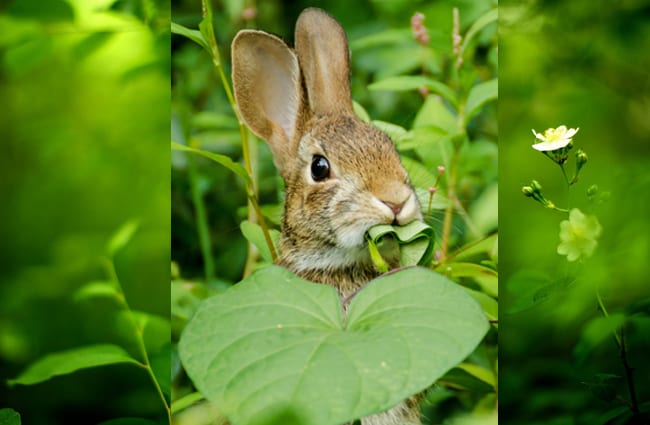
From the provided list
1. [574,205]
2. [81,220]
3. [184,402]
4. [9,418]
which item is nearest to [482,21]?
[574,205]

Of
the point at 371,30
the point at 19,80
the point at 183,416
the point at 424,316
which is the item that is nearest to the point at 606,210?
the point at 424,316

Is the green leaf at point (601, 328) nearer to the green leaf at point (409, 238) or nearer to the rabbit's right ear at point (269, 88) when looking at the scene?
the green leaf at point (409, 238)

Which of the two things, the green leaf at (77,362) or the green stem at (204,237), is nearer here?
the green leaf at (77,362)

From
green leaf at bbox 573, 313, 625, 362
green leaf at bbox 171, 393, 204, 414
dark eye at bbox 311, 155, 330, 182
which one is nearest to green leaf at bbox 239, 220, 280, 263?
dark eye at bbox 311, 155, 330, 182

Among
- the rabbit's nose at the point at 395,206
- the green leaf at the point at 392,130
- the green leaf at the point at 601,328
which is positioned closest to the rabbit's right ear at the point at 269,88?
the green leaf at the point at 392,130

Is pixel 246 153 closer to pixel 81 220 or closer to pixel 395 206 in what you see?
pixel 395 206

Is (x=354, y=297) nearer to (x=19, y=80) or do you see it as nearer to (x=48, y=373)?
(x=48, y=373)
